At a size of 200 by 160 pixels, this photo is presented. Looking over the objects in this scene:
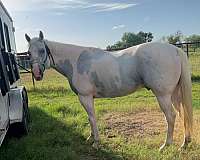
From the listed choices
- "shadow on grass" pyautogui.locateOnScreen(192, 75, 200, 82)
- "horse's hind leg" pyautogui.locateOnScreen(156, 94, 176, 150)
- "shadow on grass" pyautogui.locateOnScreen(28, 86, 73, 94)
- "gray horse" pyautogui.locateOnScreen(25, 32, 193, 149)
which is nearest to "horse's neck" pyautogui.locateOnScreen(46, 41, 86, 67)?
"gray horse" pyautogui.locateOnScreen(25, 32, 193, 149)

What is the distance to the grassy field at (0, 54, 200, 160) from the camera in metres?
4.96

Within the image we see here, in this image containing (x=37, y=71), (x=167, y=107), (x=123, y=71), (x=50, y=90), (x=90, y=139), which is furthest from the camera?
(x=50, y=90)

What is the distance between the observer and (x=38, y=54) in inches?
212

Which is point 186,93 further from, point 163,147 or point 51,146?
point 51,146

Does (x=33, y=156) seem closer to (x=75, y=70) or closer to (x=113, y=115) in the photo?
(x=75, y=70)

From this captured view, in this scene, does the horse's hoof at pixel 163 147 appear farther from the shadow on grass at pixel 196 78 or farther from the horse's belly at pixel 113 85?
the shadow on grass at pixel 196 78

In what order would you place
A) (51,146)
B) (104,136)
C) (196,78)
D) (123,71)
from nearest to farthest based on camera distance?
(123,71) < (51,146) < (104,136) < (196,78)

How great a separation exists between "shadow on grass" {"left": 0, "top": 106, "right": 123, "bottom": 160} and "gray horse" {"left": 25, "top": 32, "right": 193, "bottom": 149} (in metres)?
0.33

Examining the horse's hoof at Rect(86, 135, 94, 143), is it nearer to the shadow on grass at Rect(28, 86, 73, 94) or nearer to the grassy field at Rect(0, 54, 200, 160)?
the grassy field at Rect(0, 54, 200, 160)

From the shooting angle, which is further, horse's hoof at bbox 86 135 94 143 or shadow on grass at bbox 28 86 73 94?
shadow on grass at bbox 28 86 73 94

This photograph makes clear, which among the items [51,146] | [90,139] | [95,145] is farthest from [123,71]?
[51,146]

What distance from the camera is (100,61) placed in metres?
5.42

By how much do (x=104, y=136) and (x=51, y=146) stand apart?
1.03 meters

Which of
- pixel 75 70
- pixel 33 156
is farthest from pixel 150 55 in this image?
pixel 33 156
